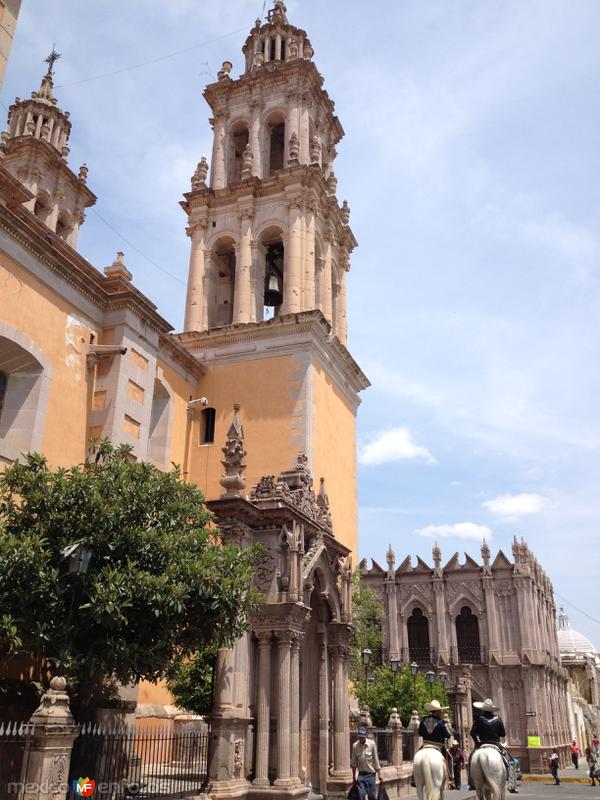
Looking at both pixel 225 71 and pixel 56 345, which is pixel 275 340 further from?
pixel 225 71

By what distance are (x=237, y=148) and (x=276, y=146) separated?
1.74 meters

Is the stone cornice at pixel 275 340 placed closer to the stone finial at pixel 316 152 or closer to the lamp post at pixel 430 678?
the stone finial at pixel 316 152

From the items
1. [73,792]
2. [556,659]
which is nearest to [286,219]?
[73,792]

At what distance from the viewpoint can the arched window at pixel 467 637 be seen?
151 ft

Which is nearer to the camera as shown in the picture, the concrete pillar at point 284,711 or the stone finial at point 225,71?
the concrete pillar at point 284,711

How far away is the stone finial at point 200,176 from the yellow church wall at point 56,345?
11.6 m

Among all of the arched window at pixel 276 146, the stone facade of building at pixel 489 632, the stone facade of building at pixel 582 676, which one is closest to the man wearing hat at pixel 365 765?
the arched window at pixel 276 146

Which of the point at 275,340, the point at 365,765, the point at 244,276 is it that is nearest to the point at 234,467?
the point at 365,765

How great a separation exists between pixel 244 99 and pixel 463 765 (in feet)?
89.7

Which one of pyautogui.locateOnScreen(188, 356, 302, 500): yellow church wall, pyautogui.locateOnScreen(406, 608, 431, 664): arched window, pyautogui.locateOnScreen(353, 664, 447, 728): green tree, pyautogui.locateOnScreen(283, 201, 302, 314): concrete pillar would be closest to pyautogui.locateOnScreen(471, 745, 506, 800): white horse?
pyautogui.locateOnScreen(188, 356, 302, 500): yellow church wall

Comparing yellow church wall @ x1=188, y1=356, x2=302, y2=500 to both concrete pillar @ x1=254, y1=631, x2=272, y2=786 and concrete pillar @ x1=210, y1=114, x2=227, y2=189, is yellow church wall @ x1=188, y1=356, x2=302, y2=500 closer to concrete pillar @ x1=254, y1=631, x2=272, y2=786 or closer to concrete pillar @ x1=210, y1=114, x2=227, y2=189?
concrete pillar @ x1=210, y1=114, x2=227, y2=189

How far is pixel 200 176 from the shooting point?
2841 cm

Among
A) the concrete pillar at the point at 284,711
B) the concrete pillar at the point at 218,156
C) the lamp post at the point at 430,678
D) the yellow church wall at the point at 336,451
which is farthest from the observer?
the concrete pillar at the point at 218,156

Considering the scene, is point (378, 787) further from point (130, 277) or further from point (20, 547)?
point (130, 277)
